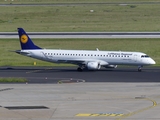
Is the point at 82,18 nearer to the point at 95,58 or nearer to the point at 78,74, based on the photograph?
the point at 95,58

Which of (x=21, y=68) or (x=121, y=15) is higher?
(x=121, y=15)

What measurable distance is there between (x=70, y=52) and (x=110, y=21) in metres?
57.2

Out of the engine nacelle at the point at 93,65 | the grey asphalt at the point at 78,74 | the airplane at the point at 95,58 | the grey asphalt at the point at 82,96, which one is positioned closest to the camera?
the grey asphalt at the point at 82,96

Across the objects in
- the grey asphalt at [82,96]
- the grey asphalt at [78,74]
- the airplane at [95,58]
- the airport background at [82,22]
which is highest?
the airport background at [82,22]

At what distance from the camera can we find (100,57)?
227ft

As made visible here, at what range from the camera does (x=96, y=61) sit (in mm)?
69250

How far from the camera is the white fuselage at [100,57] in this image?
68.8 meters

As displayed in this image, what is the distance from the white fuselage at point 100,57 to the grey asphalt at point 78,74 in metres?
1.22

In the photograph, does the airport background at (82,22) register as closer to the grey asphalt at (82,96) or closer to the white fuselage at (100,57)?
the white fuselage at (100,57)

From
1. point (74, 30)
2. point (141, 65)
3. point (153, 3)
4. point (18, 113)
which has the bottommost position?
point (18, 113)

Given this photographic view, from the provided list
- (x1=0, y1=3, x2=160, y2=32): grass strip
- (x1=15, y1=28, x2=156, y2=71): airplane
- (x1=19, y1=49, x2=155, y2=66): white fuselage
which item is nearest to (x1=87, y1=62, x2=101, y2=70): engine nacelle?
(x1=15, y1=28, x2=156, y2=71): airplane

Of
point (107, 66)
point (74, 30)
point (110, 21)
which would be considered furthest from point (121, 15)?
point (107, 66)

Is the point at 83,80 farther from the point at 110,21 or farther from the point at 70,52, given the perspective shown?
the point at 110,21

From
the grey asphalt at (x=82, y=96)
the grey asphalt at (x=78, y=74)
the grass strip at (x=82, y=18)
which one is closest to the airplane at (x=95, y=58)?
the grey asphalt at (x=78, y=74)
